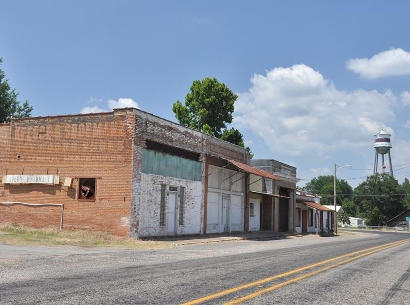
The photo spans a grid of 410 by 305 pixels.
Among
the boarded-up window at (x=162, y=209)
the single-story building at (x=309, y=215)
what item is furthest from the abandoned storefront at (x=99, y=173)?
the single-story building at (x=309, y=215)

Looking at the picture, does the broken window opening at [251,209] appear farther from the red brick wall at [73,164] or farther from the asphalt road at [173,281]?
the asphalt road at [173,281]

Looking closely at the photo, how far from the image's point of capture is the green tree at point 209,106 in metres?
50.0

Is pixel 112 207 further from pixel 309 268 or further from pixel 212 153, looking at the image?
pixel 309 268

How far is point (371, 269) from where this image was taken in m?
14.0

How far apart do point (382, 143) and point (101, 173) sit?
9598cm

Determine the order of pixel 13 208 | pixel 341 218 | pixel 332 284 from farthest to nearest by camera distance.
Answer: pixel 341 218
pixel 13 208
pixel 332 284

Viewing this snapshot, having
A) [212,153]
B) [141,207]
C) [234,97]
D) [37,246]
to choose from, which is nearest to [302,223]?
[234,97]

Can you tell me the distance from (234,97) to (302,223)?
16.1m

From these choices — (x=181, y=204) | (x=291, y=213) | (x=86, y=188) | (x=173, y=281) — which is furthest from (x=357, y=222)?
(x=173, y=281)

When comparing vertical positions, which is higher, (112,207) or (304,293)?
(112,207)

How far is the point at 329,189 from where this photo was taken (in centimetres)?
15400

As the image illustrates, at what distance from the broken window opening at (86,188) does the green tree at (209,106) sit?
26.4 meters

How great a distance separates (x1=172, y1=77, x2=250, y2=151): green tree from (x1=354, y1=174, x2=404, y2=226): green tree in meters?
61.3

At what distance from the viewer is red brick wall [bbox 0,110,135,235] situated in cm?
2345
